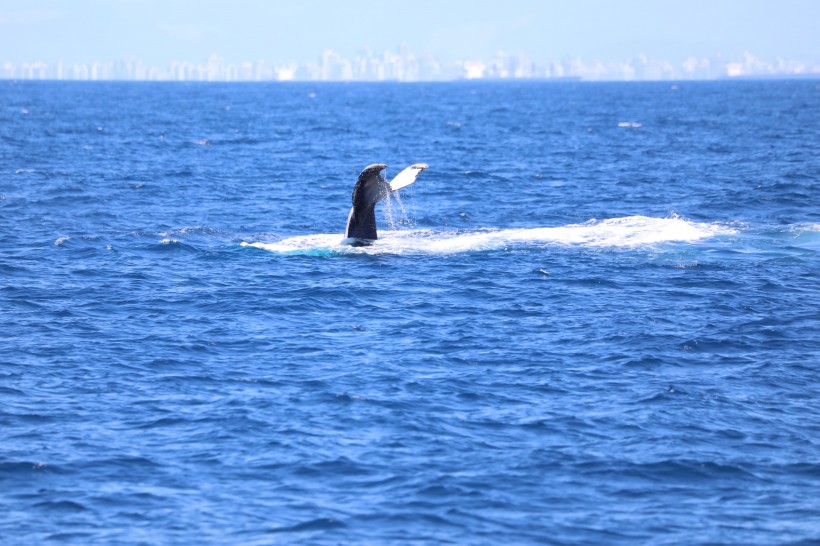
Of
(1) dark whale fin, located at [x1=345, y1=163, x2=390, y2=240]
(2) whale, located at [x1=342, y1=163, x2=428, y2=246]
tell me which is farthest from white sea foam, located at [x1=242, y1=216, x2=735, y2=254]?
(1) dark whale fin, located at [x1=345, y1=163, x2=390, y2=240]

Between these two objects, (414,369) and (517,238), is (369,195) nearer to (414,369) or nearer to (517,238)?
(517,238)

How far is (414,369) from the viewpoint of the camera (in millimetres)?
22297

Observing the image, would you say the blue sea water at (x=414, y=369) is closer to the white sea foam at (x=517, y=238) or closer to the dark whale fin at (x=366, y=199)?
the white sea foam at (x=517, y=238)

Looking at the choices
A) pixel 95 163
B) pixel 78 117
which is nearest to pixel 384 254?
pixel 95 163

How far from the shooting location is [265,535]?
15211mm

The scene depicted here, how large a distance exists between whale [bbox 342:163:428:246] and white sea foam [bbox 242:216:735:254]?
18.1 inches

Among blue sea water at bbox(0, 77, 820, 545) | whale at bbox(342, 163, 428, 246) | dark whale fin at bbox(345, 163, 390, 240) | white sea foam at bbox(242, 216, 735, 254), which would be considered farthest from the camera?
white sea foam at bbox(242, 216, 735, 254)

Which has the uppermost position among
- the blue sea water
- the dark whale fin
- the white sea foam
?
the dark whale fin

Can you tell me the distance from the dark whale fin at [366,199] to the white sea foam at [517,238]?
22.2 inches

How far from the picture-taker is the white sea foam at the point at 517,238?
34.1 meters

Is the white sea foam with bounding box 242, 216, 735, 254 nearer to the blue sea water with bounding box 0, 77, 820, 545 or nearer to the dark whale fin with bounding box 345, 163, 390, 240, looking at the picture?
the blue sea water with bounding box 0, 77, 820, 545

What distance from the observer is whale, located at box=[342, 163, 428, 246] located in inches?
1226

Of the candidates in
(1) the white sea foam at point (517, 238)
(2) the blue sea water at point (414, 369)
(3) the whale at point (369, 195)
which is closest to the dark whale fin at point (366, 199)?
(3) the whale at point (369, 195)

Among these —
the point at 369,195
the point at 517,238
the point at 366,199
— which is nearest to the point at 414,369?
the point at 369,195
